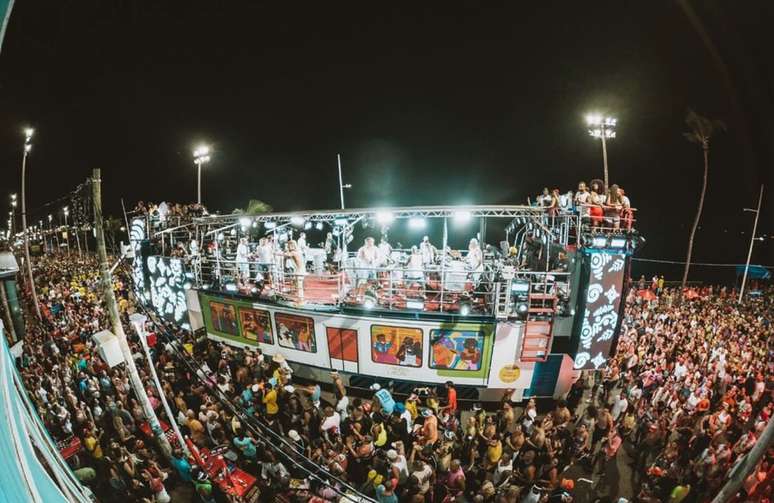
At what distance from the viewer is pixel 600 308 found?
8625 millimetres

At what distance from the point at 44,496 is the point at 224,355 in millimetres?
10668

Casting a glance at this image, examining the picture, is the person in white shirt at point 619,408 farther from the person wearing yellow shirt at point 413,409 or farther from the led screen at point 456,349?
the person wearing yellow shirt at point 413,409

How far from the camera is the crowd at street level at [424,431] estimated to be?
6.29 m

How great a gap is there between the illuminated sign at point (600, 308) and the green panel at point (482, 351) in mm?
2326

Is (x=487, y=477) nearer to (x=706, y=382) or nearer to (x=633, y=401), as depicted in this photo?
(x=633, y=401)

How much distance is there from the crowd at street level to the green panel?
994 mm

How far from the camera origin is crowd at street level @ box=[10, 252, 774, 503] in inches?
248

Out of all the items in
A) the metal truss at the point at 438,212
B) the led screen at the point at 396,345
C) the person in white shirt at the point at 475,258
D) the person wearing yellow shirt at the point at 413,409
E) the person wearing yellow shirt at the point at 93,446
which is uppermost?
the metal truss at the point at 438,212

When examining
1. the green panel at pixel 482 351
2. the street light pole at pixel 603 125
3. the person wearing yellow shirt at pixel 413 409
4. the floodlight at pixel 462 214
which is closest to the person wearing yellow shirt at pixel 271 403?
→ the person wearing yellow shirt at pixel 413 409

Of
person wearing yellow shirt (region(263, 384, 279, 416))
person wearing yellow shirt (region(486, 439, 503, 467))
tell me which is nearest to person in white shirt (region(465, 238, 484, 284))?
person wearing yellow shirt (region(486, 439, 503, 467))

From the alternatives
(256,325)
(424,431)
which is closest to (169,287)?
(256,325)

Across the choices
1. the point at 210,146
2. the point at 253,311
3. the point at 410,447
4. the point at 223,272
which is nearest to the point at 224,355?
the point at 253,311

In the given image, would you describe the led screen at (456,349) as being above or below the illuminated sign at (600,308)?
below

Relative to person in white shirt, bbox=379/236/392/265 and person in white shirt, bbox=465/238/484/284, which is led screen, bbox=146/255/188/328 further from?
person in white shirt, bbox=465/238/484/284
